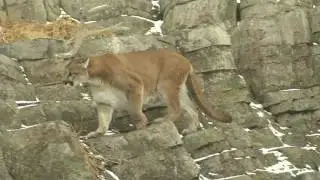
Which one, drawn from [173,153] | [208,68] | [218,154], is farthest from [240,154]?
[208,68]

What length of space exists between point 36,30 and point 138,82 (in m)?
4.38

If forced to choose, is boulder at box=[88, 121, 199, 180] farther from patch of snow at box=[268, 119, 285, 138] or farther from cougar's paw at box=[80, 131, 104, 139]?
patch of snow at box=[268, 119, 285, 138]

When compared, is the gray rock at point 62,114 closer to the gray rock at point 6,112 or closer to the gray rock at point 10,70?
the gray rock at point 6,112

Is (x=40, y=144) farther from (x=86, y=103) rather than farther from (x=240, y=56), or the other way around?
(x=240, y=56)

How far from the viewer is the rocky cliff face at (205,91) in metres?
10.2

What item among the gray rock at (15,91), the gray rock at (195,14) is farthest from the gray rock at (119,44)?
the gray rock at (15,91)

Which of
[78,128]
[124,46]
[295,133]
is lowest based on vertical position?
[295,133]

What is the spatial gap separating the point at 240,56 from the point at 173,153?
5317 millimetres

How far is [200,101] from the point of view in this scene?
13031 mm

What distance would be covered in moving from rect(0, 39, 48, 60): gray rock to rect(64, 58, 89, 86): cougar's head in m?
2.25

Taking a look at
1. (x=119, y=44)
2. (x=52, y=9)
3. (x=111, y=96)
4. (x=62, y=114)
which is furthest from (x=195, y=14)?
(x=62, y=114)

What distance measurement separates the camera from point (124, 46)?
15.1 metres

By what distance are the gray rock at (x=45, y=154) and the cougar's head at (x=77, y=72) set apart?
6.00 feet

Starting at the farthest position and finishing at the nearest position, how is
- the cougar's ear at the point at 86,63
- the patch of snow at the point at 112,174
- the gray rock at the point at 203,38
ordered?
the gray rock at the point at 203,38 → the cougar's ear at the point at 86,63 → the patch of snow at the point at 112,174
